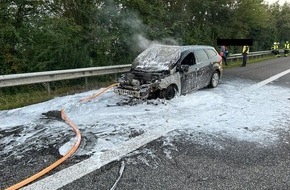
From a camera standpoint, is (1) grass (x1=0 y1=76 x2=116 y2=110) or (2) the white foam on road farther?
(1) grass (x1=0 y1=76 x2=116 y2=110)

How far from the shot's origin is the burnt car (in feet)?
23.0

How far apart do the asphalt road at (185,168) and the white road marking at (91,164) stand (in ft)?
0.32

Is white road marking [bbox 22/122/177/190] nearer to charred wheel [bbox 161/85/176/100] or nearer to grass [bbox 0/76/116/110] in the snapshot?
charred wheel [bbox 161/85/176/100]

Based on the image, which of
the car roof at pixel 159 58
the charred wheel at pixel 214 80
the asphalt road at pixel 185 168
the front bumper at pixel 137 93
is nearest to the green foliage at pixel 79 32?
the car roof at pixel 159 58

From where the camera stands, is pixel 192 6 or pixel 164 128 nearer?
pixel 164 128

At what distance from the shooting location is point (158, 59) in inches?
311

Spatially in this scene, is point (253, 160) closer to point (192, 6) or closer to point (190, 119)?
point (190, 119)

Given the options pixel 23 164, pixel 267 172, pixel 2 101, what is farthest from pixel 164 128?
pixel 2 101

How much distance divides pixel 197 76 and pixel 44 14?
5.51 meters

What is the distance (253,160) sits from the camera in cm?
395

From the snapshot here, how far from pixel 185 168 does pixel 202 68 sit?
5.41 meters

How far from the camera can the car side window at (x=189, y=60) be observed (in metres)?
8.02

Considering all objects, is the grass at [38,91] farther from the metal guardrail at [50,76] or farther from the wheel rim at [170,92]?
the wheel rim at [170,92]

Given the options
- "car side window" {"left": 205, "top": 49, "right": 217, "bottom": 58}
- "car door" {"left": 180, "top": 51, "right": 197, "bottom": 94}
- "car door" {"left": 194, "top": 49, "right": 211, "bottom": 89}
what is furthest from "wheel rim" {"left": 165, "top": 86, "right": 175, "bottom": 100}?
"car side window" {"left": 205, "top": 49, "right": 217, "bottom": 58}
